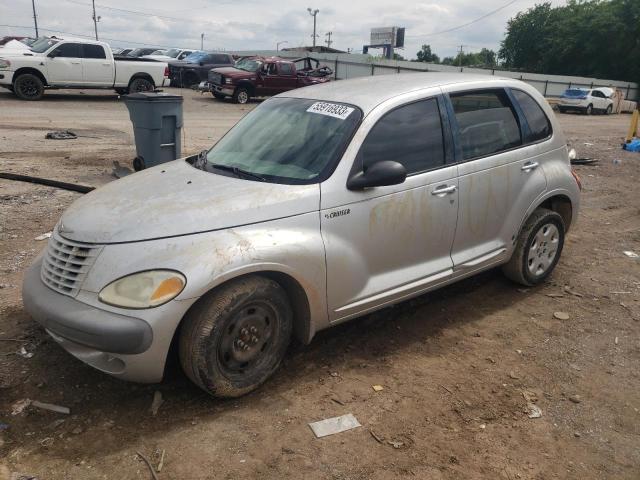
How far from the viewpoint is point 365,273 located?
11.6ft

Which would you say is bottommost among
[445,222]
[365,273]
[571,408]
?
[571,408]

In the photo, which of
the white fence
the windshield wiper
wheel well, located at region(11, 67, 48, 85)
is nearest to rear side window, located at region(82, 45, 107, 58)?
wheel well, located at region(11, 67, 48, 85)

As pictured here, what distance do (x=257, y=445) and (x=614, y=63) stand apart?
60244 mm

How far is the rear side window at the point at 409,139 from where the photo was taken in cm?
360

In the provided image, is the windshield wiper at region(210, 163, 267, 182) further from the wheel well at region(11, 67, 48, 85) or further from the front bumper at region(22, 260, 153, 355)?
the wheel well at region(11, 67, 48, 85)

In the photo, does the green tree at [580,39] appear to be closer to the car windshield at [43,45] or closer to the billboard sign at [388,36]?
the billboard sign at [388,36]

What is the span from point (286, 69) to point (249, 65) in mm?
1494

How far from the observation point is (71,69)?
58.0ft

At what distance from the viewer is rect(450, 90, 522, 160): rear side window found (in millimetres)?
4099

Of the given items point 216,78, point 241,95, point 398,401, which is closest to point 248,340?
point 398,401

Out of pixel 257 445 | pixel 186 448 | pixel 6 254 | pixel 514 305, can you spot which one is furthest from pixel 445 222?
pixel 6 254

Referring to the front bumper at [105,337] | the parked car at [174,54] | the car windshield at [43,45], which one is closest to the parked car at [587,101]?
the parked car at [174,54]

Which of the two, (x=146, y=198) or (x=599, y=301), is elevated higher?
(x=146, y=198)

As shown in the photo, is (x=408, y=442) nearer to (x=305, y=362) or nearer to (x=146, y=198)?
(x=305, y=362)
